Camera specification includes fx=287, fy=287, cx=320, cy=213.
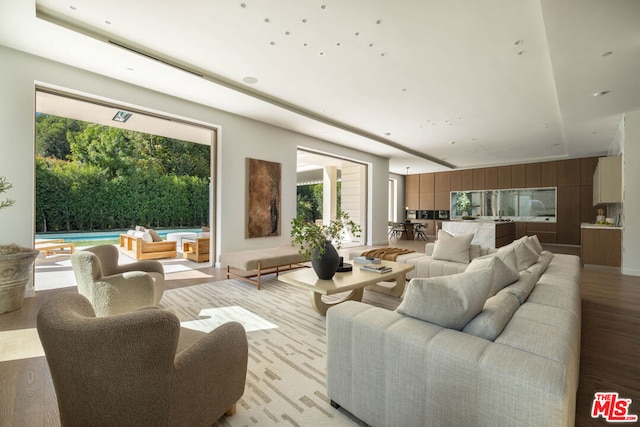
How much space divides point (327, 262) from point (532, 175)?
11.0m

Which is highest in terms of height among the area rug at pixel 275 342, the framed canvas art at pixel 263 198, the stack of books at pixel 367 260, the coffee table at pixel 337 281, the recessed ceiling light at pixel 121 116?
the recessed ceiling light at pixel 121 116

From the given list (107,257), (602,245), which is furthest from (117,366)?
(602,245)

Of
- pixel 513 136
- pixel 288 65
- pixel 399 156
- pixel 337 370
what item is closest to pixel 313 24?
pixel 288 65

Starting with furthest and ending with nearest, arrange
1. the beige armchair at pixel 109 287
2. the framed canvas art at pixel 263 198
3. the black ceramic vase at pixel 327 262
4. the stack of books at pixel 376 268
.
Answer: the framed canvas art at pixel 263 198 → the stack of books at pixel 376 268 → the black ceramic vase at pixel 327 262 → the beige armchair at pixel 109 287

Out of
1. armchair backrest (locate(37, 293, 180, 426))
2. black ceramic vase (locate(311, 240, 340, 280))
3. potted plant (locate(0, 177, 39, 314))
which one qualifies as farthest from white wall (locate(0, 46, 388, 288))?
armchair backrest (locate(37, 293, 180, 426))

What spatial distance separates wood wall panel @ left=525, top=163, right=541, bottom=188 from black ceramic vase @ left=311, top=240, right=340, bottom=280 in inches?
427

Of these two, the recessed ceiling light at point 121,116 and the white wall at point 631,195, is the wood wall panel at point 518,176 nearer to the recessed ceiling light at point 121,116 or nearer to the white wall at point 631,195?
the white wall at point 631,195

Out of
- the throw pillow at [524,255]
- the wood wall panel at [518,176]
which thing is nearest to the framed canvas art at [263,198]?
the throw pillow at [524,255]

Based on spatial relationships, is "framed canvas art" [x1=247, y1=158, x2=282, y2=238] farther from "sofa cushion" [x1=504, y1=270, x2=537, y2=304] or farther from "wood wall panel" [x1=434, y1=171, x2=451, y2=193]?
"wood wall panel" [x1=434, y1=171, x2=451, y2=193]

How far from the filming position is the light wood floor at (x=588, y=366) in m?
1.67

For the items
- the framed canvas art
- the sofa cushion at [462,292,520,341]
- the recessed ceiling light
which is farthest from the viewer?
the framed canvas art

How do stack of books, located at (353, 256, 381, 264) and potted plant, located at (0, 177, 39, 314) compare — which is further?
stack of books, located at (353, 256, 381, 264)

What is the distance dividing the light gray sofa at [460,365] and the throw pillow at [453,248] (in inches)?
90.2

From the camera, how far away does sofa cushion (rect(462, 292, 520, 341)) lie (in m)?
1.38
